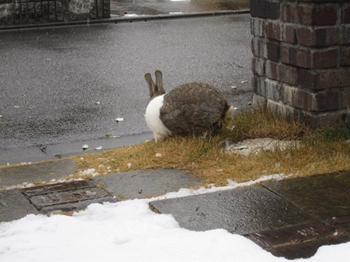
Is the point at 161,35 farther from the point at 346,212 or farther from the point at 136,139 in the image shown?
the point at 346,212

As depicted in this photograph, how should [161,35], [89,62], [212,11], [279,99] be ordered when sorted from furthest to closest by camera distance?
[212,11]
[161,35]
[89,62]
[279,99]

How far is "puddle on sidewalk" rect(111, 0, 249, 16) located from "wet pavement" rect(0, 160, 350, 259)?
464 inches

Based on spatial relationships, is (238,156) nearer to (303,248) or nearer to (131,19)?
(303,248)

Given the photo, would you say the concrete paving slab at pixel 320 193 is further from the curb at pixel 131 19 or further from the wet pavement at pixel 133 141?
the curb at pixel 131 19

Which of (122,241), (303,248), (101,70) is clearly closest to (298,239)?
(303,248)

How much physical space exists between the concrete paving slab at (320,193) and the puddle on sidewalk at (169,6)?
1216 cm

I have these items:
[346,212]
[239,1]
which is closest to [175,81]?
[346,212]

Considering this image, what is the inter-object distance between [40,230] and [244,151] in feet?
7.22

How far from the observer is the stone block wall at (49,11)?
14.9m

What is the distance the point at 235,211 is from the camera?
4555mm

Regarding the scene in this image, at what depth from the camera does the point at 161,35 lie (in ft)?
45.8

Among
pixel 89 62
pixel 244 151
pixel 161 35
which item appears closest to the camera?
pixel 244 151

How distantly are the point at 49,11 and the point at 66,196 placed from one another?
1074 cm

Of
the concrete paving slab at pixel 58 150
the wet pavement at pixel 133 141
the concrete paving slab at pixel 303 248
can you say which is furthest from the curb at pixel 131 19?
the concrete paving slab at pixel 303 248
